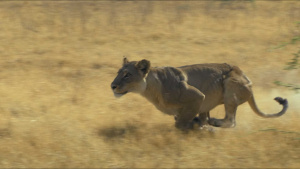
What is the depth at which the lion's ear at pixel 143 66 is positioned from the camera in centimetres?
738

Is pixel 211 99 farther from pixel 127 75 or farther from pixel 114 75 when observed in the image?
pixel 114 75

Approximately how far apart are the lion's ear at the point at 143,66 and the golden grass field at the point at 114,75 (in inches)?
38.5

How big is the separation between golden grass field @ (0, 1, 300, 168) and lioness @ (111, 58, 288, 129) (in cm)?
35

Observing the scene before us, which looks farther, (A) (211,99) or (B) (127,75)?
(A) (211,99)

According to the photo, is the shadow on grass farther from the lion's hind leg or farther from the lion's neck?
the lion's hind leg

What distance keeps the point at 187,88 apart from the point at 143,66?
2.36 ft

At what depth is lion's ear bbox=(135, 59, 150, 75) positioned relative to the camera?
24.2 ft

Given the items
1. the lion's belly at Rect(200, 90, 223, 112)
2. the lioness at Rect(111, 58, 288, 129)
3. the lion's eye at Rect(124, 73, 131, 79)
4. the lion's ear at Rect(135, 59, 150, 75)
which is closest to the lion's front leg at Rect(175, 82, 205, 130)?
the lioness at Rect(111, 58, 288, 129)

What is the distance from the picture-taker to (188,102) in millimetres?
7504

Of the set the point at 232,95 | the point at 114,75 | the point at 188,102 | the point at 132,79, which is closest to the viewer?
the point at 132,79

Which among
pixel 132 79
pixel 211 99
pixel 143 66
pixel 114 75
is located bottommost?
pixel 114 75

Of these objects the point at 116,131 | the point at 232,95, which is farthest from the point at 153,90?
the point at 232,95

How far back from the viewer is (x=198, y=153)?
705 centimetres

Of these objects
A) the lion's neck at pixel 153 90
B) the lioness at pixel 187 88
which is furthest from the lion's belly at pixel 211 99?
the lion's neck at pixel 153 90
